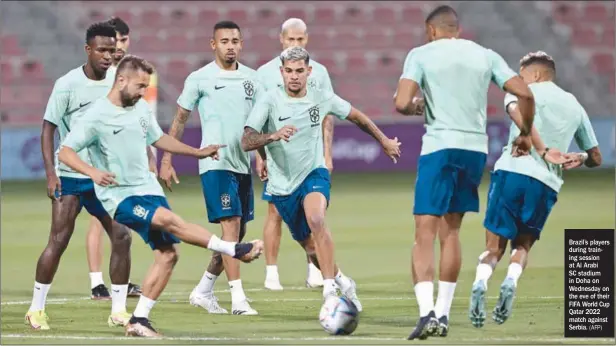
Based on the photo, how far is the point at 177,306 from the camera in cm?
1159

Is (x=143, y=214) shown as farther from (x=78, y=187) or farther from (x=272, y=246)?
(x=272, y=246)

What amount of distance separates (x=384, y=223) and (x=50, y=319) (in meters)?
9.35

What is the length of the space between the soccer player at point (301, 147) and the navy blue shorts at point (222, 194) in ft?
2.60

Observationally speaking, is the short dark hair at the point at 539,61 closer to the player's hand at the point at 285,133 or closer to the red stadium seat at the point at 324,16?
the player's hand at the point at 285,133

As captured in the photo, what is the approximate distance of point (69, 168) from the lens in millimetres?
10625

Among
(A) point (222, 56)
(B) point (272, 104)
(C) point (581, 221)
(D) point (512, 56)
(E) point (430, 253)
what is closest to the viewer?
(E) point (430, 253)

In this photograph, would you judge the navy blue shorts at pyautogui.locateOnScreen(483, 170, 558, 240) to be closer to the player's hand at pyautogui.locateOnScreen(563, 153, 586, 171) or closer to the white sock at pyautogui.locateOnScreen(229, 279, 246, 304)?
the player's hand at pyautogui.locateOnScreen(563, 153, 586, 171)

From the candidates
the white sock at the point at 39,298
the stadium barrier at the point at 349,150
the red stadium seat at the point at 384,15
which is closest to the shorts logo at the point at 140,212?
the white sock at the point at 39,298

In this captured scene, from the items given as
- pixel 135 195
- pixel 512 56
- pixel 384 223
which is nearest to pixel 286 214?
pixel 135 195

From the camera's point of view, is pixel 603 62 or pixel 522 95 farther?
pixel 603 62

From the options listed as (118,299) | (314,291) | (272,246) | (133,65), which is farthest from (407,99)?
(272,246)

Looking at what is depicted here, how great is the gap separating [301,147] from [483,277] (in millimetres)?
1685

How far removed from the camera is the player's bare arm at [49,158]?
34.0 ft

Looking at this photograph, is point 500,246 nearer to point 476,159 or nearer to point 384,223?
point 476,159
